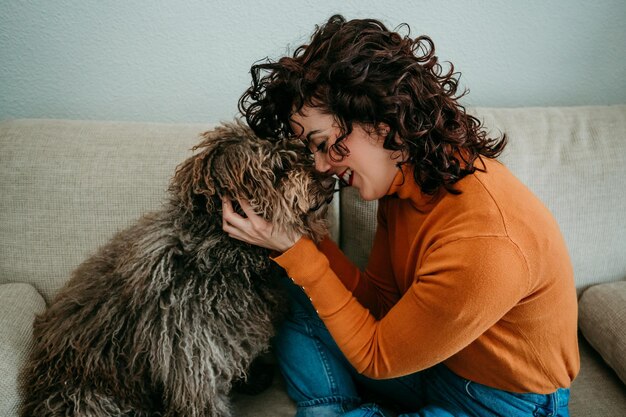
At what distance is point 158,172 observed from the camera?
1450 mm

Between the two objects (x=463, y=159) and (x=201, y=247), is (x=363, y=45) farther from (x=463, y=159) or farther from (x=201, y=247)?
(x=201, y=247)

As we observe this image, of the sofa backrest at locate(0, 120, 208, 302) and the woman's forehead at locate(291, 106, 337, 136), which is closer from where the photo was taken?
the woman's forehead at locate(291, 106, 337, 136)

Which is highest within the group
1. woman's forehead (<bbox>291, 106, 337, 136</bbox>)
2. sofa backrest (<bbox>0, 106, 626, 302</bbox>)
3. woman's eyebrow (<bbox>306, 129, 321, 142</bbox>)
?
woman's forehead (<bbox>291, 106, 337, 136</bbox>)

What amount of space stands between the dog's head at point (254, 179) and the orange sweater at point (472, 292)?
10cm

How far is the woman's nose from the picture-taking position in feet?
3.39

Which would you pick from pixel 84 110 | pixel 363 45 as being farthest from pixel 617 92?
pixel 84 110

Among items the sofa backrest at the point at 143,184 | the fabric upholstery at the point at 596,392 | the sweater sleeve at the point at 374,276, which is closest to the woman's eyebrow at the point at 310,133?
the sweater sleeve at the point at 374,276

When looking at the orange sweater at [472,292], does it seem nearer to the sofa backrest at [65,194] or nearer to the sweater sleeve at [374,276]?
the sweater sleeve at [374,276]

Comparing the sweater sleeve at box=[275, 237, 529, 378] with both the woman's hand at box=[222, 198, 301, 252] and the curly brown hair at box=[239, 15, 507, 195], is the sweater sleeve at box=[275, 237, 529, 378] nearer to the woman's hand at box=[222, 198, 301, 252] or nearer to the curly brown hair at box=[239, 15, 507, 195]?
the woman's hand at box=[222, 198, 301, 252]

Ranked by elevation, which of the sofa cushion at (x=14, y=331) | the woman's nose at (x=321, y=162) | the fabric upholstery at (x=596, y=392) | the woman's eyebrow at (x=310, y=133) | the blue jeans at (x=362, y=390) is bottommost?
the fabric upholstery at (x=596, y=392)

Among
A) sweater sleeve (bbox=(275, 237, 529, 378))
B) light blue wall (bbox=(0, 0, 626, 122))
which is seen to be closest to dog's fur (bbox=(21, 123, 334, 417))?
sweater sleeve (bbox=(275, 237, 529, 378))

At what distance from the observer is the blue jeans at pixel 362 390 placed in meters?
1.11

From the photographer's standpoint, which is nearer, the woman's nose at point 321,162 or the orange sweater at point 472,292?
the orange sweater at point 472,292

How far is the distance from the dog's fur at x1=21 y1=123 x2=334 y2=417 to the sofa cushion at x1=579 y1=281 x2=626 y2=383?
1031 mm
